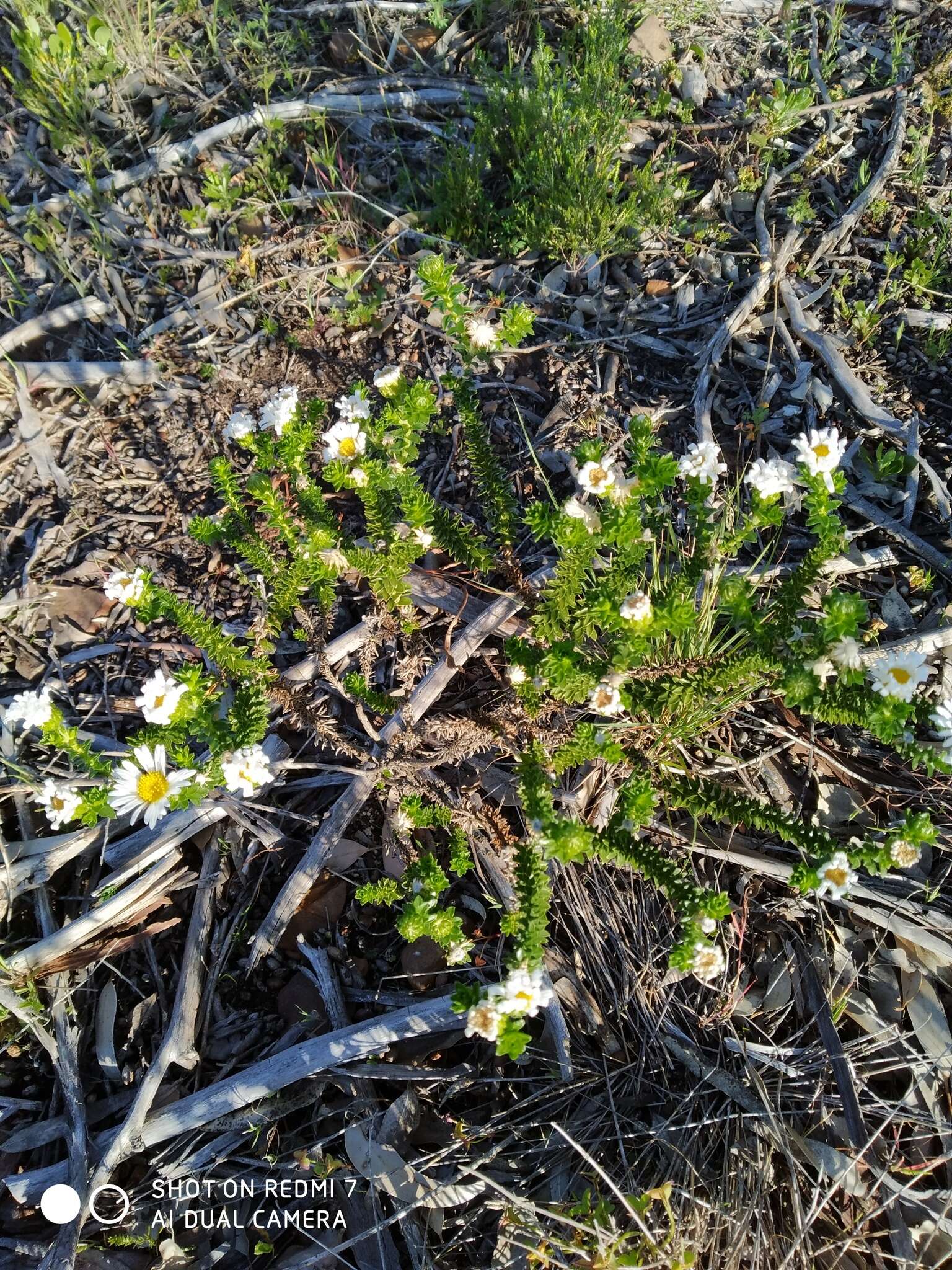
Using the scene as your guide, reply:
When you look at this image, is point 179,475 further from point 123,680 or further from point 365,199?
point 365,199

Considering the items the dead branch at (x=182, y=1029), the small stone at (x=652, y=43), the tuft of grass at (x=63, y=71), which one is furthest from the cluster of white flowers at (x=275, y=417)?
the small stone at (x=652, y=43)

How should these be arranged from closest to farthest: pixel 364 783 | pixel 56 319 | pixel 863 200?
pixel 364 783, pixel 863 200, pixel 56 319

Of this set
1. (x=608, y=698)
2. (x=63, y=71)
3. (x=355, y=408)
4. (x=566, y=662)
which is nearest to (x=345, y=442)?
(x=355, y=408)

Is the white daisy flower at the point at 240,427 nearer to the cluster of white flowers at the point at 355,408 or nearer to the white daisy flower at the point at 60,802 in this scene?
the cluster of white flowers at the point at 355,408

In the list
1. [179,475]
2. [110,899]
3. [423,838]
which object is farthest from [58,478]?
[423,838]

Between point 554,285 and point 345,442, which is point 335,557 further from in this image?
point 554,285
